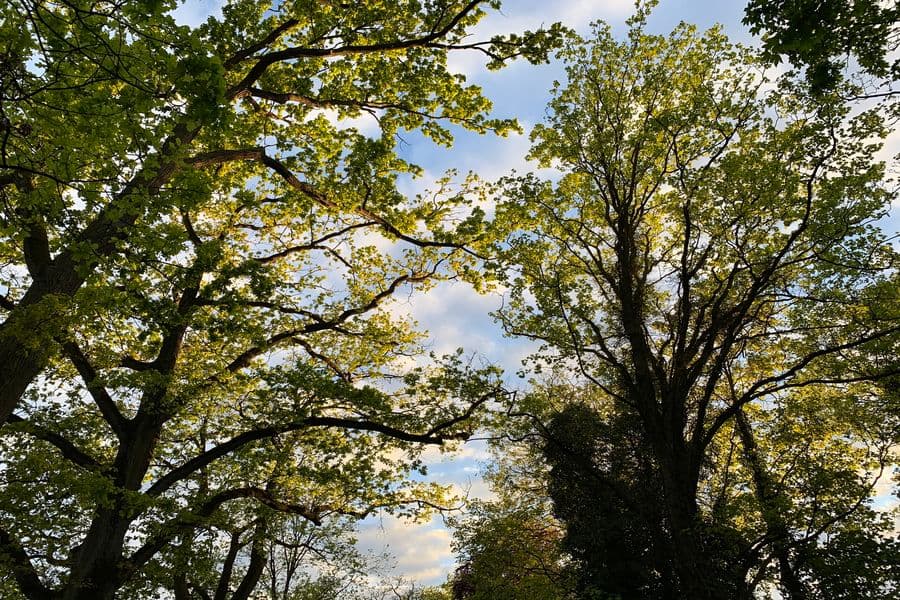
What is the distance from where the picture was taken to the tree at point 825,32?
16.5ft

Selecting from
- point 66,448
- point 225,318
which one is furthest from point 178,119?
point 66,448

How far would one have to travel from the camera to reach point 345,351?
628 inches

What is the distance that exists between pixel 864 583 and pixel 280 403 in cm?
1263

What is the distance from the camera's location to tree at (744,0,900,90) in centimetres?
502

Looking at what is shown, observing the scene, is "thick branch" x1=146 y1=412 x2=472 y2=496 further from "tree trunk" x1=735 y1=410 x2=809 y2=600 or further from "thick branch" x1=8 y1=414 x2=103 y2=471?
"tree trunk" x1=735 y1=410 x2=809 y2=600

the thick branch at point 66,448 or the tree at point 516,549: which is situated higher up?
the thick branch at point 66,448

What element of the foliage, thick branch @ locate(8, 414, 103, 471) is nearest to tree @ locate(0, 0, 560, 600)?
thick branch @ locate(8, 414, 103, 471)

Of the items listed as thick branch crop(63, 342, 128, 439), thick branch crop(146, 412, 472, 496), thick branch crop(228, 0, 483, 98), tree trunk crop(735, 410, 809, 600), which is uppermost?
thick branch crop(228, 0, 483, 98)

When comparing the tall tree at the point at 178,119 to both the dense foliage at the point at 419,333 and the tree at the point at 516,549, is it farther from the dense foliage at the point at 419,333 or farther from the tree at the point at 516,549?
the tree at the point at 516,549

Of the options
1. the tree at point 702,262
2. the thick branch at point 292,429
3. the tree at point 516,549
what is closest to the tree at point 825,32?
the tree at point 702,262

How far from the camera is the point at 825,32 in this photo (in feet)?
16.7

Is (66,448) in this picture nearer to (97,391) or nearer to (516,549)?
(97,391)

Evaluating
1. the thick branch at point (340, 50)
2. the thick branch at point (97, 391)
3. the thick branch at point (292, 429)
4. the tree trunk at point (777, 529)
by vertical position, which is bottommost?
the tree trunk at point (777, 529)

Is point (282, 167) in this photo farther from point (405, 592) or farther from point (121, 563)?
point (405, 592)
